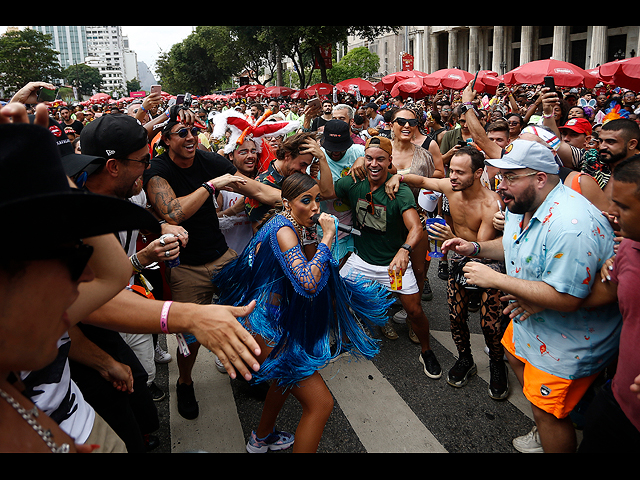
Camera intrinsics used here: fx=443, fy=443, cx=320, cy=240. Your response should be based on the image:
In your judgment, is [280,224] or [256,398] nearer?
[280,224]

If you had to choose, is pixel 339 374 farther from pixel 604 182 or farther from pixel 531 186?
pixel 604 182

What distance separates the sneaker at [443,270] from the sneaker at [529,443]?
3.47m

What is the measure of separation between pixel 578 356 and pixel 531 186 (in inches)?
43.5

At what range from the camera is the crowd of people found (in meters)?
1.19

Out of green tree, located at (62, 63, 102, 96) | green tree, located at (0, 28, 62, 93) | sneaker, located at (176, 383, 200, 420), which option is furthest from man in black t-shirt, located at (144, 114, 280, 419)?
green tree, located at (62, 63, 102, 96)

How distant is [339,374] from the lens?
14.6 feet

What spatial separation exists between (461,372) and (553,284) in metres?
1.82

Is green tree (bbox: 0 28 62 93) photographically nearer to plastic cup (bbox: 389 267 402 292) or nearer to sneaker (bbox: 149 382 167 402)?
sneaker (bbox: 149 382 167 402)

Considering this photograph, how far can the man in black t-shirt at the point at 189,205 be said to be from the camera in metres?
3.59

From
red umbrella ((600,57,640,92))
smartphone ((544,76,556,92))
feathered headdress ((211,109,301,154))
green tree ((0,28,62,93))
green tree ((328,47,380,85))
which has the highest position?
green tree ((0,28,62,93))

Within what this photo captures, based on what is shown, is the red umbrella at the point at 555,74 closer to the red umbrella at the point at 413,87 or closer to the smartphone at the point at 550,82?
the red umbrella at the point at 413,87

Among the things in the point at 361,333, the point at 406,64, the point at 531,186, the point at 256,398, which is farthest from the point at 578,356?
the point at 406,64

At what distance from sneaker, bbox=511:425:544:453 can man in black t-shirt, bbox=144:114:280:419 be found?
2600mm

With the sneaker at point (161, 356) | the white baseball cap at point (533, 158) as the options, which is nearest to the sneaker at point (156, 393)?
the sneaker at point (161, 356)
